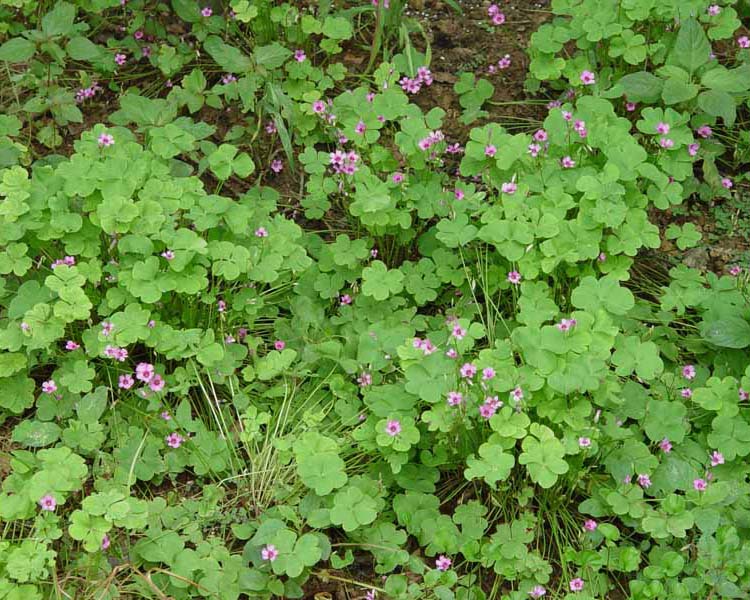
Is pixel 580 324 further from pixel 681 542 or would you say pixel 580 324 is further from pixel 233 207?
pixel 233 207

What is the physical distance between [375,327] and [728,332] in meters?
1.25

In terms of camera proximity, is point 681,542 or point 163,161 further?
point 163,161

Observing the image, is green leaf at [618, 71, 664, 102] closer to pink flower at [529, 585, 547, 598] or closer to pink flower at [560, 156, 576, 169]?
pink flower at [560, 156, 576, 169]

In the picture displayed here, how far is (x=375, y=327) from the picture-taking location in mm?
3287

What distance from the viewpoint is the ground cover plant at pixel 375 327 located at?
283 cm

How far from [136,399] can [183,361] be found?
0.23m

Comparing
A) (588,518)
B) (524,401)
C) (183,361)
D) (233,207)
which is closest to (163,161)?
(233,207)

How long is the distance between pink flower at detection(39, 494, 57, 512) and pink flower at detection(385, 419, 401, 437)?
102 centimetres

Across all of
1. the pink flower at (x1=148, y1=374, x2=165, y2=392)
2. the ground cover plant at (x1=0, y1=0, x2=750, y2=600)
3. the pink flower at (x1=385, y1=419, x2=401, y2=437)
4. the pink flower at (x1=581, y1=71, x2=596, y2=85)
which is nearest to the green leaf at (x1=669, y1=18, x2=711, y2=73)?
the ground cover plant at (x1=0, y1=0, x2=750, y2=600)

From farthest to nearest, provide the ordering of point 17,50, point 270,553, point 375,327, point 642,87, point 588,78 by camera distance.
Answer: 1. point 588,78
2. point 642,87
3. point 17,50
4. point 375,327
5. point 270,553

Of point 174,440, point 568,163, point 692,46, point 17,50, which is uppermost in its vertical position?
point 17,50

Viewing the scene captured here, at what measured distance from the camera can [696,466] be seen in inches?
120

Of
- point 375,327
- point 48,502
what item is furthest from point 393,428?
point 48,502

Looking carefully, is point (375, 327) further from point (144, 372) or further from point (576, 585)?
point (576, 585)
